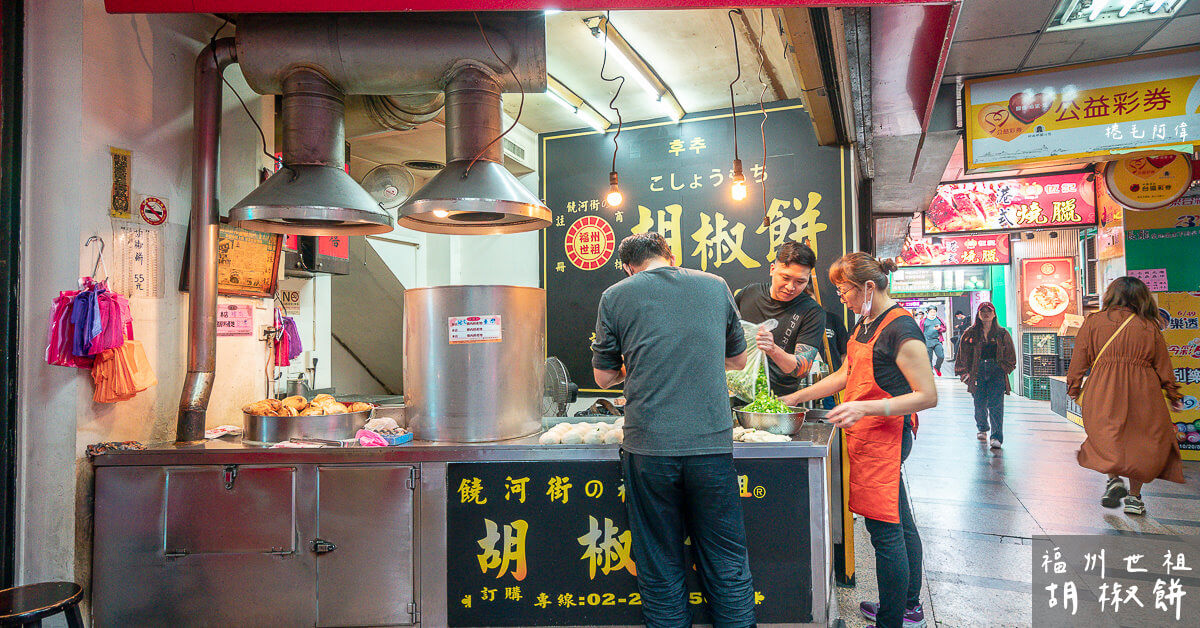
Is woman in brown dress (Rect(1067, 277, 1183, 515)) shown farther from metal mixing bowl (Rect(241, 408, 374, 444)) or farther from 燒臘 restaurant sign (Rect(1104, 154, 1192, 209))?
metal mixing bowl (Rect(241, 408, 374, 444))

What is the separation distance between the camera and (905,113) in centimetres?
495

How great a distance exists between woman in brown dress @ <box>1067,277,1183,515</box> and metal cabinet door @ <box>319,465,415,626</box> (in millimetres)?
5419

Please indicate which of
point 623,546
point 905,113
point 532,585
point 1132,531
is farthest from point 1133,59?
point 532,585

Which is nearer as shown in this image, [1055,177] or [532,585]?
[532,585]

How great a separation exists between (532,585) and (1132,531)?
4.77 m

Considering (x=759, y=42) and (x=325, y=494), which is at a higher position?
(x=759, y=42)

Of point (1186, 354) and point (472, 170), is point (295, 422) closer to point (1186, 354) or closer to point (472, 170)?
point (472, 170)

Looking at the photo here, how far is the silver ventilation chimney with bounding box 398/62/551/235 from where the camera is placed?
2979 mm

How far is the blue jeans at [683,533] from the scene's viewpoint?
2.23 metres

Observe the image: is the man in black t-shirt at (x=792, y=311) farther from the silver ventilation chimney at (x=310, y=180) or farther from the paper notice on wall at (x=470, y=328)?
the silver ventilation chimney at (x=310, y=180)

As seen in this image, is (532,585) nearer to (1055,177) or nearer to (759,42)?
(759,42)

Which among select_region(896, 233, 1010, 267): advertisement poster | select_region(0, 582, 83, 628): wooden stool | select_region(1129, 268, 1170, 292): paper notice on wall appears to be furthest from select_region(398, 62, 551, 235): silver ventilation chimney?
select_region(896, 233, 1010, 267): advertisement poster

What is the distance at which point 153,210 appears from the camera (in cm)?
305

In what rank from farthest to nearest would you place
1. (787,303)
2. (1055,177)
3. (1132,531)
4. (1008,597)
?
(1055,177) → (1132,531) → (787,303) → (1008,597)
